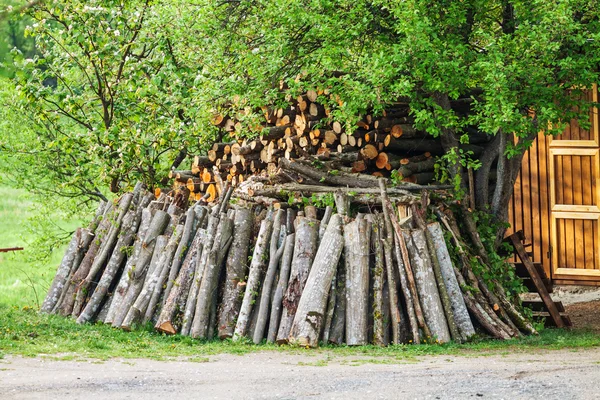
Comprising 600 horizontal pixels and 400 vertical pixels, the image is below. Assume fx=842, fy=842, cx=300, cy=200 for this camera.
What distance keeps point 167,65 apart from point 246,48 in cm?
A: 252

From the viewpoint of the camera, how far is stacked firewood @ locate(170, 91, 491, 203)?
1040cm

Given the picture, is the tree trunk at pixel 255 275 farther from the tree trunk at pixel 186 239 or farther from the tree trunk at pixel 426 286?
the tree trunk at pixel 426 286

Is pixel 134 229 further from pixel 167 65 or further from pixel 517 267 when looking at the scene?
pixel 517 267

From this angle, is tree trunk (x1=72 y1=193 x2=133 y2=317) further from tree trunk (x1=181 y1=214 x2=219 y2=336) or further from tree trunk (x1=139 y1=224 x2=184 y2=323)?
tree trunk (x1=181 y1=214 x2=219 y2=336)

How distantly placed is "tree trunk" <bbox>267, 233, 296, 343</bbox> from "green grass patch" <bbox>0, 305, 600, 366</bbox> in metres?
0.22

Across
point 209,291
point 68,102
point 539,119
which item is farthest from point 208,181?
point 539,119

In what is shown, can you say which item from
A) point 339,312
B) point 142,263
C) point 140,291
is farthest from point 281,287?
point 142,263

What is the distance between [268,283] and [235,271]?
0.57m

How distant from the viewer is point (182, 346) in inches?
347

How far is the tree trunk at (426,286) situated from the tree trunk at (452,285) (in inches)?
8.1

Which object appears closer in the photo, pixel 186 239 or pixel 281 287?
pixel 281 287

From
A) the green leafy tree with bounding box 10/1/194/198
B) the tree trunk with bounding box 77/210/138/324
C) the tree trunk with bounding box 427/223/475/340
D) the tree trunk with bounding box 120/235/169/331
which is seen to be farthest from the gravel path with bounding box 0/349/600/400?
the green leafy tree with bounding box 10/1/194/198

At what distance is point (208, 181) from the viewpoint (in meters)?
12.6

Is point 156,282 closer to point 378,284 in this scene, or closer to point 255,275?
point 255,275
